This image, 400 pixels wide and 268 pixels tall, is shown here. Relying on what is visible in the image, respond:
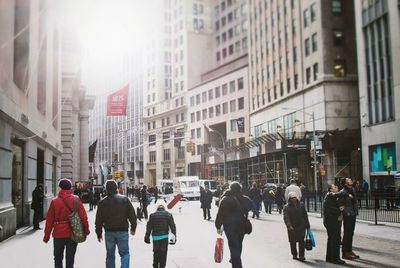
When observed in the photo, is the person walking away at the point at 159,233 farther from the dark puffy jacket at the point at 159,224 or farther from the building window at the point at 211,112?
the building window at the point at 211,112

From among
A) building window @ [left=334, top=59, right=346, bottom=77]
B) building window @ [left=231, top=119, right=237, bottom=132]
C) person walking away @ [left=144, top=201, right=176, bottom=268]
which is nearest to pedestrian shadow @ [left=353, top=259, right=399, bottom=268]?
person walking away @ [left=144, top=201, right=176, bottom=268]

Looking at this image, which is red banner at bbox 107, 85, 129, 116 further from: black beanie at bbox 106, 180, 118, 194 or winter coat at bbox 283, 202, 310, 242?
black beanie at bbox 106, 180, 118, 194

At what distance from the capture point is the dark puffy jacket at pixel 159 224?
892 cm

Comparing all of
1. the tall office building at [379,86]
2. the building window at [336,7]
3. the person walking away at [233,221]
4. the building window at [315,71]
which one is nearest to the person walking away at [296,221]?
the person walking away at [233,221]

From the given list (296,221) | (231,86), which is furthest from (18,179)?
(231,86)

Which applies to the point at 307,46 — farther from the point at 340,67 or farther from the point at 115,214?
the point at 115,214

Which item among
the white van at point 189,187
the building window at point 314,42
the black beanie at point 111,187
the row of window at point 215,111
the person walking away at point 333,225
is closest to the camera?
the black beanie at point 111,187

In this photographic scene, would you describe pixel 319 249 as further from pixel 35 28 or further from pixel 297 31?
pixel 297 31

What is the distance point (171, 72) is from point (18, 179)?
90.0m

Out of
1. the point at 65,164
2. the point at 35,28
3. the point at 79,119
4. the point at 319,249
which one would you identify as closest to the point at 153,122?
the point at 79,119

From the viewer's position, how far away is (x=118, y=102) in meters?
33.4

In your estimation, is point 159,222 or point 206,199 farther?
point 206,199

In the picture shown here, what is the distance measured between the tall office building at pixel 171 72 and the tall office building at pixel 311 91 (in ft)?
107

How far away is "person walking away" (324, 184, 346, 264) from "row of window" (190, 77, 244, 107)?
6460 centimetres
